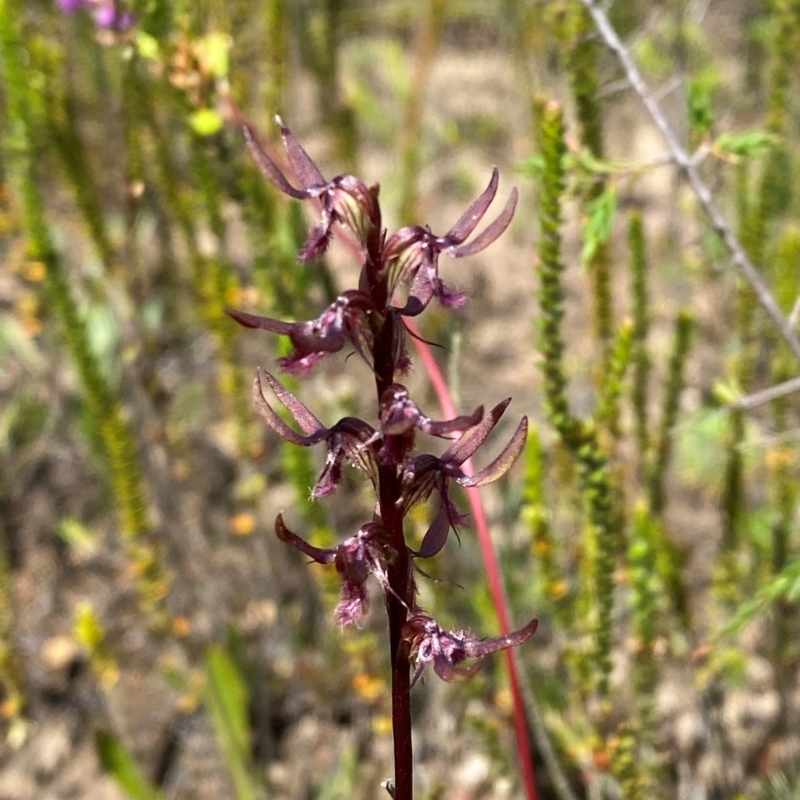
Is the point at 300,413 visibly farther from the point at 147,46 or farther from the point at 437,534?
the point at 147,46

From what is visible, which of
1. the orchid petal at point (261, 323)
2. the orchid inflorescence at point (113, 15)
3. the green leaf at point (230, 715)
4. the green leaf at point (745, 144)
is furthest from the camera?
the green leaf at point (230, 715)

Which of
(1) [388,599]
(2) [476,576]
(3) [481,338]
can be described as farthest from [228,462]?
(1) [388,599]

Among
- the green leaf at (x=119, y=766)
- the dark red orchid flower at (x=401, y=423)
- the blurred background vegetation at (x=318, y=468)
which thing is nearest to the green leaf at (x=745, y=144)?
the blurred background vegetation at (x=318, y=468)

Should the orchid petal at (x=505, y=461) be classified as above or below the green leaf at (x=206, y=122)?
below

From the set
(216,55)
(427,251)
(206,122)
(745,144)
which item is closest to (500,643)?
(427,251)

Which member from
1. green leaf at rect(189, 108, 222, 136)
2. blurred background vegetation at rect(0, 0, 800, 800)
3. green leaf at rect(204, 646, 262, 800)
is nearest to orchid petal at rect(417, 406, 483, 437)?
blurred background vegetation at rect(0, 0, 800, 800)

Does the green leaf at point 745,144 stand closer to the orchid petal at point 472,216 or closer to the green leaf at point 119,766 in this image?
the orchid petal at point 472,216
